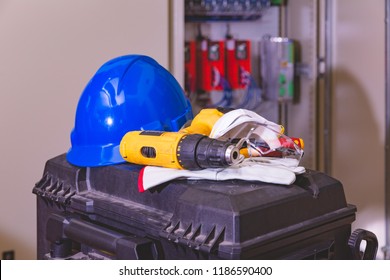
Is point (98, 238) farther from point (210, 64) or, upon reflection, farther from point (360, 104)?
point (360, 104)

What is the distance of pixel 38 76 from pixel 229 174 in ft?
4.13

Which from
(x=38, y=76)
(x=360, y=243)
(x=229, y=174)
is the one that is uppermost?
(x=38, y=76)

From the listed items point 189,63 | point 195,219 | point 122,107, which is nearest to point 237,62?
point 189,63

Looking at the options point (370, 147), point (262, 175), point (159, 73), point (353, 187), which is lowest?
point (353, 187)

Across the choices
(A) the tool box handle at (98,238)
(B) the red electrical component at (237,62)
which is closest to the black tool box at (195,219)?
(A) the tool box handle at (98,238)

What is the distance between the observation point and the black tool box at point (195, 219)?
30.4 inches

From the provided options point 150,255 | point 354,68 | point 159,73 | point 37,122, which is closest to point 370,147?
point 354,68

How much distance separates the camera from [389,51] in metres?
2.63

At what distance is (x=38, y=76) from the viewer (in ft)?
6.39

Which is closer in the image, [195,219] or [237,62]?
[195,219]

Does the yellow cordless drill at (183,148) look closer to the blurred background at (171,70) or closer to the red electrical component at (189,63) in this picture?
the blurred background at (171,70)

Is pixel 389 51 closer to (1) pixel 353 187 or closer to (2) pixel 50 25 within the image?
(1) pixel 353 187

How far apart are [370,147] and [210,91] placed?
0.81m

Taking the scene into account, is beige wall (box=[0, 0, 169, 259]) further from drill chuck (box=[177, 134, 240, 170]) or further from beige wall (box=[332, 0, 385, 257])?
drill chuck (box=[177, 134, 240, 170])
